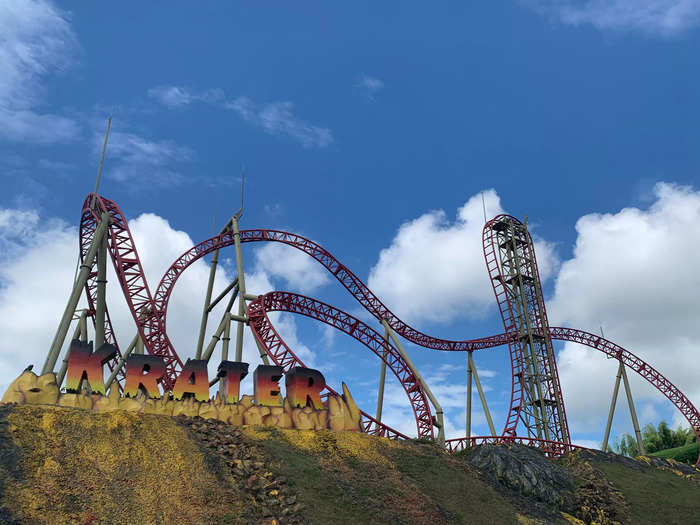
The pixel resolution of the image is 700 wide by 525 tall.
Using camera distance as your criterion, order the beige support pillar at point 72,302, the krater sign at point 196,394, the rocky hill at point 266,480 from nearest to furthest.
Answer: the rocky hill at point 266,480 < the krater sign at point 196,394 < the beige support pillar at point 72,302

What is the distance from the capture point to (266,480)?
675 inches

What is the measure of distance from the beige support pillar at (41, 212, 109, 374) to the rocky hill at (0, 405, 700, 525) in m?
7.76

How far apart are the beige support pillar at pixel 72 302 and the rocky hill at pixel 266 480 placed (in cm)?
776

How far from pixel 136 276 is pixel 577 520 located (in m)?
23.9

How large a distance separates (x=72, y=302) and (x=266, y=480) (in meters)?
14.7

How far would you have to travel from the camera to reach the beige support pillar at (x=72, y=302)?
25656 millimetres

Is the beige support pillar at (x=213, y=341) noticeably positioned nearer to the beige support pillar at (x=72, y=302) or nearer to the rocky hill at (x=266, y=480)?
the beige support pillar at (x=72, y=302)

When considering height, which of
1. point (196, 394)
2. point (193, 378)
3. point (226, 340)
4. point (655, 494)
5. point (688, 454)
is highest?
point (226, 340)

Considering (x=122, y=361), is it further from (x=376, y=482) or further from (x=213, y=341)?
(x=376, y=482)

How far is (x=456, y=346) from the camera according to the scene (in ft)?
131

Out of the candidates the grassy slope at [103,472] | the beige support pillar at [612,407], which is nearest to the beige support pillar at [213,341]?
the grassy slope at [103,472]

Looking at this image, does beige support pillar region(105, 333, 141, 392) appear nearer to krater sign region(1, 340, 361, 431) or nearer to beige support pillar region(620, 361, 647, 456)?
krater sign region(1, 340, 361, 431)

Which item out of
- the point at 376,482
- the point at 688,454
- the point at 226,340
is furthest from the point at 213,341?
the point at 688,454

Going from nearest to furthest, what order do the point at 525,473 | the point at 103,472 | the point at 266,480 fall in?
the point at 103,472 → the point at 266,480 → the point at 525,473
